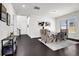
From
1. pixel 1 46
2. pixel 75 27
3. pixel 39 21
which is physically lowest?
pixel 1 46

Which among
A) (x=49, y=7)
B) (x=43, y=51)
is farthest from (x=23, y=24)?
(x=43, y=51)

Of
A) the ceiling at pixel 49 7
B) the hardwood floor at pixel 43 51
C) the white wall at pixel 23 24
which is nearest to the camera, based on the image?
the hardwood floor at pixel 43 51

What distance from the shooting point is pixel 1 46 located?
2436 mm

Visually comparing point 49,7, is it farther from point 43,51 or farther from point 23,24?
point 23,24

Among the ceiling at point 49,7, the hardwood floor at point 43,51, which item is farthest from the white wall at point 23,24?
the hardwood floor at point 43,51

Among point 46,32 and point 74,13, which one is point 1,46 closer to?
point 46,32

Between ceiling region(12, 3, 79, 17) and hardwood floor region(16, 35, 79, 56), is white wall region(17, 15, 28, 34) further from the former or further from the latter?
hardwood floor region(16, 35, 79, 56)

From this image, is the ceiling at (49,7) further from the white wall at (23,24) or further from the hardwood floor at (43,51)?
the white wall at (23,24)

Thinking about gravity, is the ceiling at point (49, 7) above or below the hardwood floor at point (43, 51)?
above

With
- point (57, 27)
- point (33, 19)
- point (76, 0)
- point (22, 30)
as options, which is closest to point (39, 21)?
point (33, 19)

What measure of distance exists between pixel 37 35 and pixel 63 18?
2896 millimetres

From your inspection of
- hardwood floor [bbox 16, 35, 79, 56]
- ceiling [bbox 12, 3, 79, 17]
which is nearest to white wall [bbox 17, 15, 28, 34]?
ceiling [bbox 12, 3, 79, 17]

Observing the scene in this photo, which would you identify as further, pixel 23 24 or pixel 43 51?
pixel 23 24

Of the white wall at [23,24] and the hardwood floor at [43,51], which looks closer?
the hardwood floor at [43,51]
